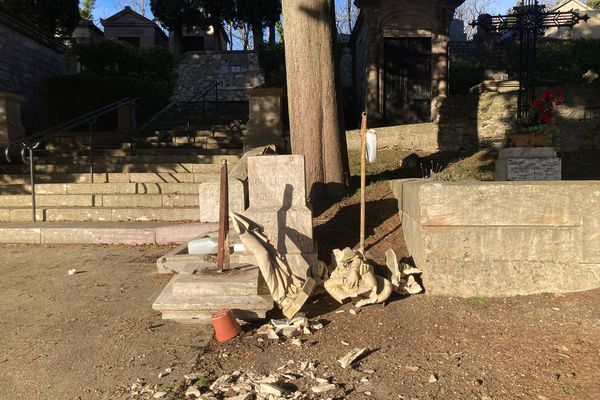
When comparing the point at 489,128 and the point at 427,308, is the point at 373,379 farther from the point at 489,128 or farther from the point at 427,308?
the point at 489,128

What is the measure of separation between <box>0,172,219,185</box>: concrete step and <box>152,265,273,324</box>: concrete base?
459cm

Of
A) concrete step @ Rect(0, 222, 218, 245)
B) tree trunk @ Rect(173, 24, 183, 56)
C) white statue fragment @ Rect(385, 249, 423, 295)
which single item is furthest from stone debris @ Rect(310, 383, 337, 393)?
tree trunk @ Rect(173, 24, 183, 56)

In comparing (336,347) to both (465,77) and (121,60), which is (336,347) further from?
(121,60)

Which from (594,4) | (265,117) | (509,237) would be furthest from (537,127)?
(594,4)

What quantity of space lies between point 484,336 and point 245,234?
188 centimetres

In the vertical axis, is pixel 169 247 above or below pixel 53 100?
below

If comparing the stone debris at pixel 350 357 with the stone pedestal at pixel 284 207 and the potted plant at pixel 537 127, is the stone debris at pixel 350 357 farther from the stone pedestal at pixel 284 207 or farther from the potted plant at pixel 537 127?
the potted plant at pixel 537 127

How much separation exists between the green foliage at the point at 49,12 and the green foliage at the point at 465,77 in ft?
42.2

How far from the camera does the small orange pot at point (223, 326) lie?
3.11 metres

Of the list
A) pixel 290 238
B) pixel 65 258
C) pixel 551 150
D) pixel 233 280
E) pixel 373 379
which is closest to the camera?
pixel 373 379

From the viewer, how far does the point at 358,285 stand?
370 cm

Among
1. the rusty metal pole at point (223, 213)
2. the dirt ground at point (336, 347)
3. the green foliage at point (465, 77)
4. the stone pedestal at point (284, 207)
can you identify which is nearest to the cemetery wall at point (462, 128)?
the green foliage at point (465, 77)

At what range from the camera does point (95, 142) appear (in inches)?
429

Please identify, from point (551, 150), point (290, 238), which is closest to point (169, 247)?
point (290, 238)
